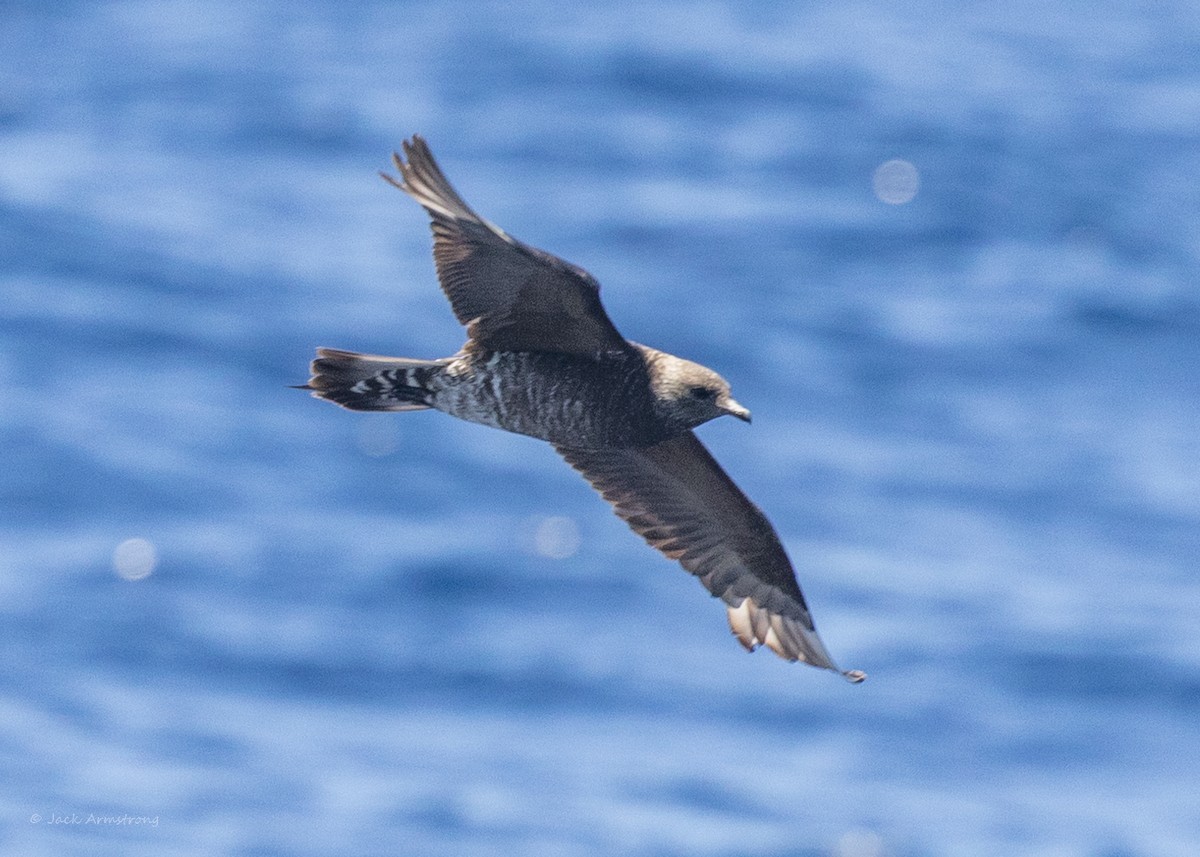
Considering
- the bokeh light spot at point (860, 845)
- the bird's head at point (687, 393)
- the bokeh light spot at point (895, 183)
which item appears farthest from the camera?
the bokeh light spot at point (895, 183)

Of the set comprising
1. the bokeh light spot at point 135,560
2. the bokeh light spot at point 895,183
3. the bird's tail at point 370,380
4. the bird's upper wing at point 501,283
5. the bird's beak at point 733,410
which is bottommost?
the bird's beak at point 733,410

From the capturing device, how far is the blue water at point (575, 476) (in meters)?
26.1

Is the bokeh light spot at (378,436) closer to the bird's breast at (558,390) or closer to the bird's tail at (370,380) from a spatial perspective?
the bird's tail at (370,380)

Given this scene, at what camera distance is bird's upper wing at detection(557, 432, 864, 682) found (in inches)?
314

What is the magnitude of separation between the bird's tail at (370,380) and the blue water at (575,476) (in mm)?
17559

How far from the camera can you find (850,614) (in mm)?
26391

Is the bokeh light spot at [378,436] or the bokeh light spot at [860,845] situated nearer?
the bokeh light spot at [860,845]

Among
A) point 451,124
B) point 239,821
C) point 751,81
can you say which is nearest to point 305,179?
point 451,124

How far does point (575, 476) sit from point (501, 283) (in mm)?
19734

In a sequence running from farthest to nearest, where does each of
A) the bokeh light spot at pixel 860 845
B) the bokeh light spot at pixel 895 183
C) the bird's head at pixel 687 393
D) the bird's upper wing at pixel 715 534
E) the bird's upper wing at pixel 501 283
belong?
the bokeh light spot at pixel 895 183 → the bokeh light spot at pixel 860 845 → the bird's upper wing at pixel 715 534 → the bird's head at pixel 687 393 → the bird's upper wing at pixel 501 283

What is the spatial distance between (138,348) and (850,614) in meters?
11.2

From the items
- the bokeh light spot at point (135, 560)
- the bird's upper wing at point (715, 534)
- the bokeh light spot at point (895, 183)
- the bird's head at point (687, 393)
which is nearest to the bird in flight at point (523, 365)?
the bird's head at point (687, 393)

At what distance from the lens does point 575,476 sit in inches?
1044

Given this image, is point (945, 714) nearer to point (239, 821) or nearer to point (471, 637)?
point (471, 637)
